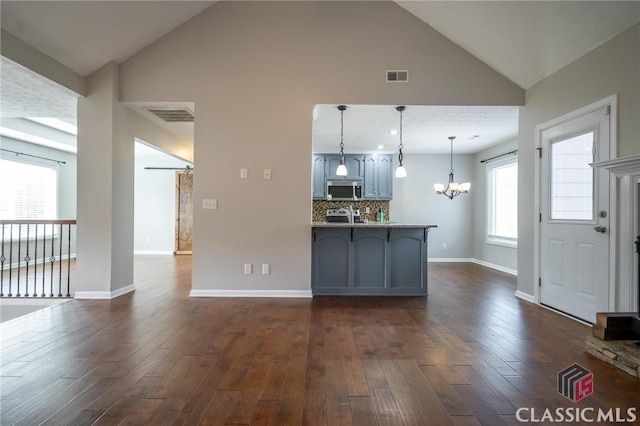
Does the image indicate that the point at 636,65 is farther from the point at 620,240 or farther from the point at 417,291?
the point at 417,291

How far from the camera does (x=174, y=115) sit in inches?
193

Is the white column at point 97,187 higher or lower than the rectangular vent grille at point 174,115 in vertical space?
lower

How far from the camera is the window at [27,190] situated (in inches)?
242

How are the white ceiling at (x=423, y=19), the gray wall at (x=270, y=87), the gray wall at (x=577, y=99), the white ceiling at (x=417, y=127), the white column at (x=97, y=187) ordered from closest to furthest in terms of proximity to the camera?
the gray wall at (x=577, y=99), the white ceiling at (x=423, y=19), the white column at (x=97, y=187), the gray wall at (x=270, y=87), the white ceiling at (x=417, y=127)

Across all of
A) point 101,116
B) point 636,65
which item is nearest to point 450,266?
point 636,65

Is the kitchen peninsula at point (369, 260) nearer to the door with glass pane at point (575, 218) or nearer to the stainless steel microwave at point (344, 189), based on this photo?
the door with glass pane at point (575, 218)

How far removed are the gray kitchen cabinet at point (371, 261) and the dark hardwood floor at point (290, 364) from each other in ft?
1.87

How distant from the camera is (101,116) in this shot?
4.05 meters

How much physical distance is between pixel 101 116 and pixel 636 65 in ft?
18.3

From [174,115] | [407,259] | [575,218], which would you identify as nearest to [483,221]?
[407,259]

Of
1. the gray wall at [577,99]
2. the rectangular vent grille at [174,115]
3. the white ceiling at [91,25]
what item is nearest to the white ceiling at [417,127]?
the gray wall at [577,99]

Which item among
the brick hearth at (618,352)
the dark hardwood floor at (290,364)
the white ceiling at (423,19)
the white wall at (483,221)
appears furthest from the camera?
the white wall at (483,221)

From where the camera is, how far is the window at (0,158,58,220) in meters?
6.14

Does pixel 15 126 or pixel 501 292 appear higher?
pixel 15 126
